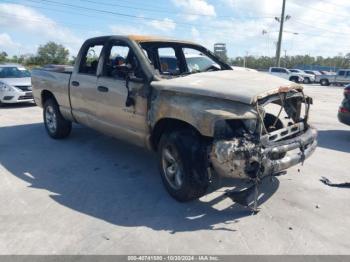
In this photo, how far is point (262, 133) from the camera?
3.64 meters

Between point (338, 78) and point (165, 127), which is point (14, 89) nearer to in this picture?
point (165, 127)

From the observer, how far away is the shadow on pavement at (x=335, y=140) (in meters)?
6.80

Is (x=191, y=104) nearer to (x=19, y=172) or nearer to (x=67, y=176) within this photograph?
(x=67, y=176)

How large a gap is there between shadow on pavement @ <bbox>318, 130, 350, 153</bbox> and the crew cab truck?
2646mm

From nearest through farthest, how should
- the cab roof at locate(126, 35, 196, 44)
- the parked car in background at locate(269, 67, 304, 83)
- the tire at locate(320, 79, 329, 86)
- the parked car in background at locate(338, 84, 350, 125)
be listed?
the cab roof at locate(126, 35, 196, 44)
the parked car in background at locate(338, 84, 350, 125)
the tire at locate(320, 79, 329, 86)
the parked car in background at locate(269, 67, 304, 83)

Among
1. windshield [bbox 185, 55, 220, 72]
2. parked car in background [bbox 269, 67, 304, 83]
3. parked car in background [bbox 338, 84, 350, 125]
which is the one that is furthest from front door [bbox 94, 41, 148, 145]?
parked car in background [bbox 269, 67, 304, 83]

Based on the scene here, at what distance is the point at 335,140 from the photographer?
7434 mm

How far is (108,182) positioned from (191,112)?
179 centimetres

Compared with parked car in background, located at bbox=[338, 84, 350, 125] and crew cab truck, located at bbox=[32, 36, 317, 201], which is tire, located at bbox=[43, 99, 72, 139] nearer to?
crew cab truck, located at bbox=[32, 36, 317, 201]

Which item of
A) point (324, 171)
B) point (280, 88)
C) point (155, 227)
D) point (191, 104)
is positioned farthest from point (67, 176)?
point (324, 171)

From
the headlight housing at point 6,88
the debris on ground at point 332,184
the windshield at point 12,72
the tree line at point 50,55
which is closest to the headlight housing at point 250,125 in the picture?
the debris on ground at point 332,184

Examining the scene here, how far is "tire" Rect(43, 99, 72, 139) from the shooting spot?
22.2 ft

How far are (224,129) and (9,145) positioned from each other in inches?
194

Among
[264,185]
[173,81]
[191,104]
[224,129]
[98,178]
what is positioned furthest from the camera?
[98,178]
